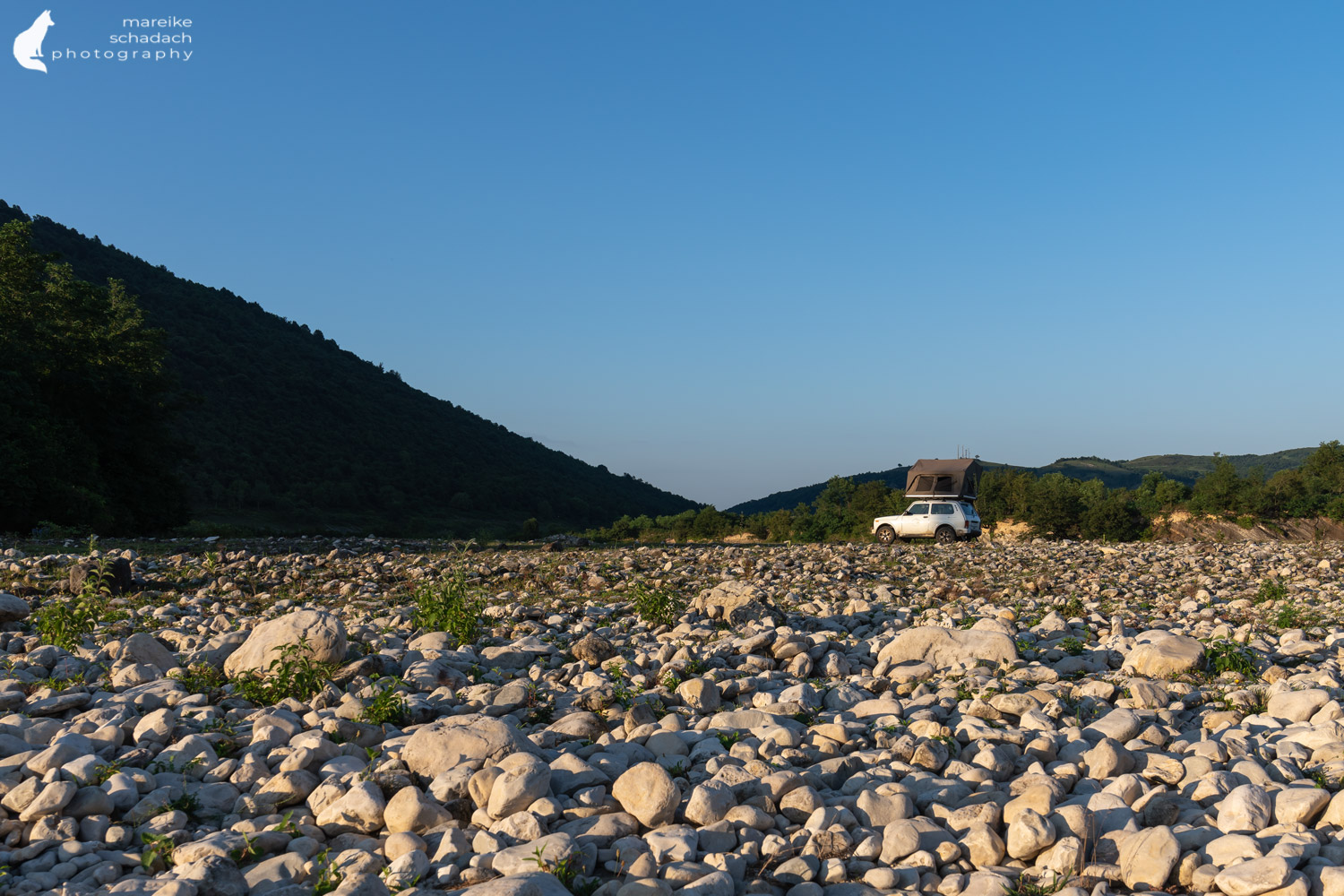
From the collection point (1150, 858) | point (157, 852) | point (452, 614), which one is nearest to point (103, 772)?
point (157, 852)

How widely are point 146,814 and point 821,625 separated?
252 inches

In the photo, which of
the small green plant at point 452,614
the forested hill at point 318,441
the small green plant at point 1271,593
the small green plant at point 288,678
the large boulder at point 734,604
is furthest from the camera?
the forested hill at point 318,441

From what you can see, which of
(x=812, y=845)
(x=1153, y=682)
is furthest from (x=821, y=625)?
(x=812, y=845)

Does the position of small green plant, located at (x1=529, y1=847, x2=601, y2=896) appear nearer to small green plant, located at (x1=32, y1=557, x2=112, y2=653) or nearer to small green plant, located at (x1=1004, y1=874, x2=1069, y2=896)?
small green plant, located at (x1=1004, y1=874, x2=1069, y2=896)

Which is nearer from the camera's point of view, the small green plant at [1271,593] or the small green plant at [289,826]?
the small green plant at [289,826]

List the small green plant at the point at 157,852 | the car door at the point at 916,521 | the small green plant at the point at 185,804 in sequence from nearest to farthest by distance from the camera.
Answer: the small green plant at the point at 157,852 < the small green plant at the point at 185,804 < the car door at the point at 916,521

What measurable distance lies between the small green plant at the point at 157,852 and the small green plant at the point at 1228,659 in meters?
7.37

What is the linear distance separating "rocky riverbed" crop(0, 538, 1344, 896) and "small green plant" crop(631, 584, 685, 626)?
43mm

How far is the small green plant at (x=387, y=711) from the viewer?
520 cm

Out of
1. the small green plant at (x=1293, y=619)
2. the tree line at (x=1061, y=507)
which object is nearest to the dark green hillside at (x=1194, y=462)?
the tree line at (x=1061, y=507)

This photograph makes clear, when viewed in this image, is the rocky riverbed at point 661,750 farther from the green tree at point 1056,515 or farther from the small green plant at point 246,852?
the green tree at point 1056,515

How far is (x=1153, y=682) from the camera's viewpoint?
240 inches

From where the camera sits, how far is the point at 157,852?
3.54 meters

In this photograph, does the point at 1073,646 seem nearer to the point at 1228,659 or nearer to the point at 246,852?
the point at 1228,659
